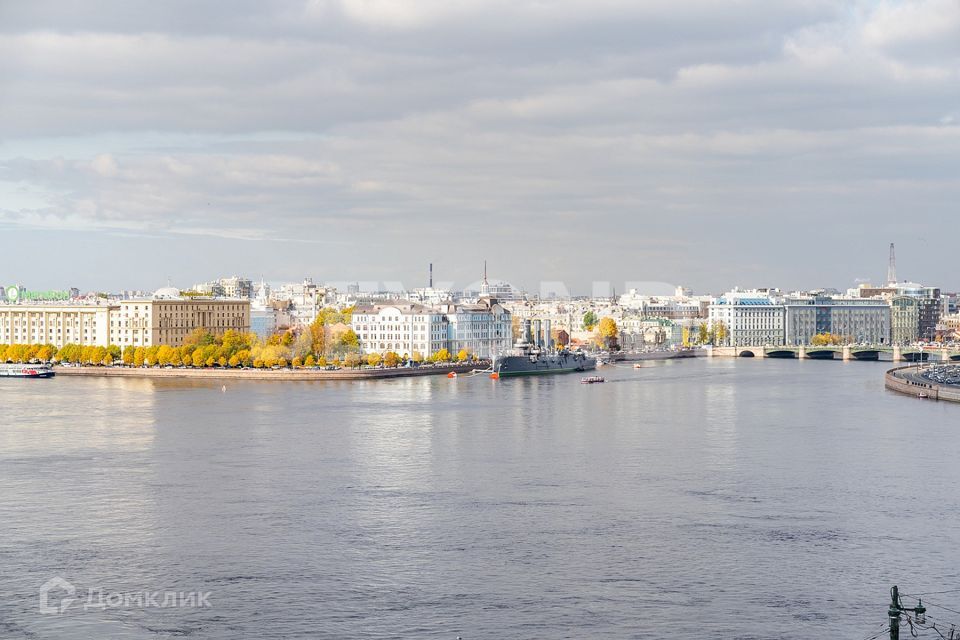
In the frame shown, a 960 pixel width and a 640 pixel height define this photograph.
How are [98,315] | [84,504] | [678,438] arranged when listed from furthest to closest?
[98,315] < [678,438] < [84,504]

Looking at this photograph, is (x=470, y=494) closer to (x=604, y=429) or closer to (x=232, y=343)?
(x=604, y=429)

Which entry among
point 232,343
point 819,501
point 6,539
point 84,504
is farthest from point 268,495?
point 232,343

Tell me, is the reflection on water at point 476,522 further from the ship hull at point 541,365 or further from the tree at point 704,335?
the tree at point 704,335

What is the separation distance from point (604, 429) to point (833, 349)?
30.3 m

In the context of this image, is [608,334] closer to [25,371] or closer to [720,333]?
[720,333]

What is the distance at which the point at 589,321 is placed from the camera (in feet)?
216

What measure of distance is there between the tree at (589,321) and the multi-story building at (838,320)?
10075mm

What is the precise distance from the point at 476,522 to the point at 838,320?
49.7 meters

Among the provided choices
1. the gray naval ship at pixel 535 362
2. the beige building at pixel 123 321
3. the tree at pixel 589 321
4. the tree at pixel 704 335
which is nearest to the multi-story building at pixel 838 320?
the tree at pixel 704 335

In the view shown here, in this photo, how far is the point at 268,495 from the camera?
41.5ft

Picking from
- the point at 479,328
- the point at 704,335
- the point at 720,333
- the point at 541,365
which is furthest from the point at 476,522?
the point at 704,335

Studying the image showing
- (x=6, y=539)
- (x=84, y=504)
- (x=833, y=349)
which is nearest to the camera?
(x=6, y=539)

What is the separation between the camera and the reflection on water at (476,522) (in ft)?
28.9

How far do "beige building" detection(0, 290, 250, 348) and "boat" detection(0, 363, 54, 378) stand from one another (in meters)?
5.23
